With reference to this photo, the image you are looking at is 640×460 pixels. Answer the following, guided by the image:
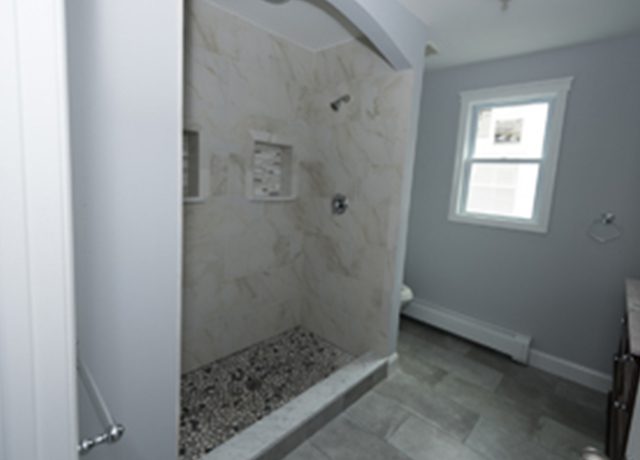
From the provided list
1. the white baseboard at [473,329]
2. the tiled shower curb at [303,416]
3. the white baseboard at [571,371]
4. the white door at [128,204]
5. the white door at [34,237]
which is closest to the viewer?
the white door at [34,237]

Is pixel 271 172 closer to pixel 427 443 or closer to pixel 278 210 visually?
pixel 278 210

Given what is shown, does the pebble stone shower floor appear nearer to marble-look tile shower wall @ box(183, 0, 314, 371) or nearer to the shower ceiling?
marble-look tile shower wall @ box(183, 0, 314, 371)

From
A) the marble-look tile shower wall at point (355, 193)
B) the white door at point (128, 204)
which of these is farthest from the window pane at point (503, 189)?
the white door at point (128, 204)

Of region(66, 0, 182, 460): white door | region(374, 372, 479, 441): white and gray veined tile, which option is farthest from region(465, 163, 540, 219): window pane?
region(66, 0, 182, 460): white door

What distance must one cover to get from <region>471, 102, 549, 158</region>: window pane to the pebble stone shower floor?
2195mm

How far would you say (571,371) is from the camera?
8.21 ft

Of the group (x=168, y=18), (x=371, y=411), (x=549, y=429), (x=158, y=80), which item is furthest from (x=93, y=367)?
(x=549, y=429)

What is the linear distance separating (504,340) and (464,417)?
970 mm

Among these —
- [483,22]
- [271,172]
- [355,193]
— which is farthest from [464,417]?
[483,22]

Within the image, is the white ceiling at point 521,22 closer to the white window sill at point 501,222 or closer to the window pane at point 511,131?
the window pane at point 511,131

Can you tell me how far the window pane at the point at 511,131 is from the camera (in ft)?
8.61

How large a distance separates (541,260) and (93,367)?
9.71 ft

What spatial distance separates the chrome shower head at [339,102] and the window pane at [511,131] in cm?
125

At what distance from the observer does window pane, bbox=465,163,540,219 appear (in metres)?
2.70
